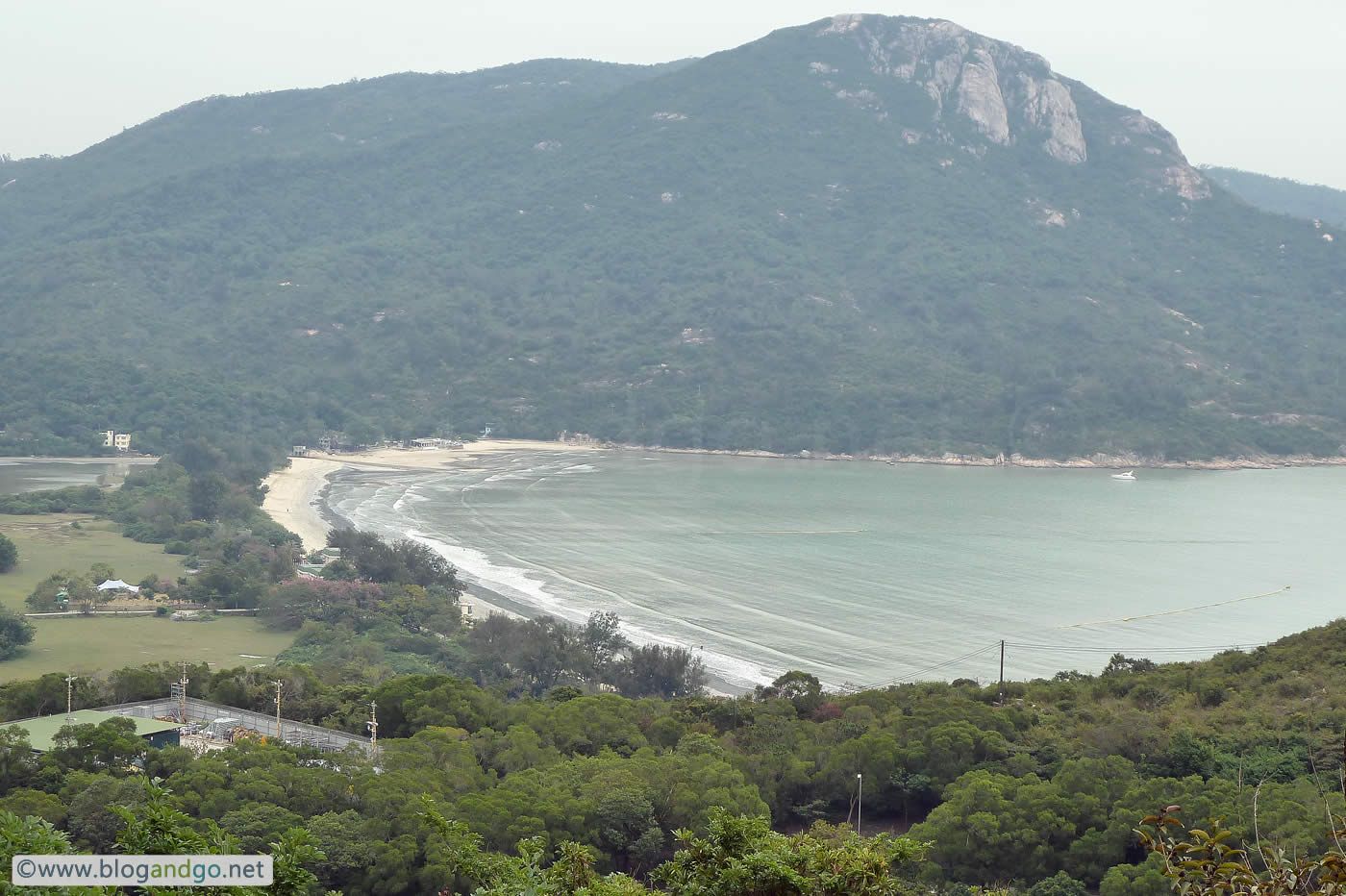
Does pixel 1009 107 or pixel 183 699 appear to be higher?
pixel 1009 107

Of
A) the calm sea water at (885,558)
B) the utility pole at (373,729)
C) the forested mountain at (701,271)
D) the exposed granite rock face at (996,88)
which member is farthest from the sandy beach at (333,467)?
the exposed granite rock face at (996,88)

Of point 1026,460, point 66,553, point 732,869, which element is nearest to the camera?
point 732,869

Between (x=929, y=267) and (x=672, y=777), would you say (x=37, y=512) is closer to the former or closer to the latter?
(x=672, y=777)

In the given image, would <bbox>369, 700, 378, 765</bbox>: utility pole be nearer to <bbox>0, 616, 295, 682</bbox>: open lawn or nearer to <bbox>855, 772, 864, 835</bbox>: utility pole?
<bbox>855, 772, 864, 835</bbox>: utility pole

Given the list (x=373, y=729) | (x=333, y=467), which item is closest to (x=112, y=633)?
(x=373, y=729)

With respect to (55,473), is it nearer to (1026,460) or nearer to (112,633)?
(112,633)
